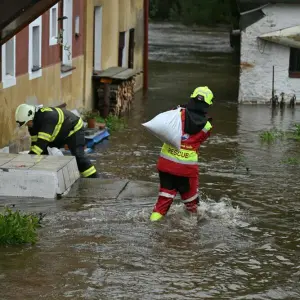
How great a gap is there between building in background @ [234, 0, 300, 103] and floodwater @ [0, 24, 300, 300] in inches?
349

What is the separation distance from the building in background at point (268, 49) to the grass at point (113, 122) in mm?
5450

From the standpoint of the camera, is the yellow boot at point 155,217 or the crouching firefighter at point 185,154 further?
the yellow boot at point 155,217

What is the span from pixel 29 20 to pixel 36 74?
5.52m

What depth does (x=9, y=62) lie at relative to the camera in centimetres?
1522

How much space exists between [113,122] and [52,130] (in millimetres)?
8495

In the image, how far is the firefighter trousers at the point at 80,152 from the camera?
1288 cm

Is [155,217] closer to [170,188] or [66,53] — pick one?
[170,188]

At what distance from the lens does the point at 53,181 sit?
1124 centimetres

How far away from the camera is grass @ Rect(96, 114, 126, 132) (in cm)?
2023

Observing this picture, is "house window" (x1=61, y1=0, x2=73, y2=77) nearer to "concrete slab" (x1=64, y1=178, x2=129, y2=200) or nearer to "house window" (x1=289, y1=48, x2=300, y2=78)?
"concrete slab" (x1=64, y1=178, x2=129, y2=200)

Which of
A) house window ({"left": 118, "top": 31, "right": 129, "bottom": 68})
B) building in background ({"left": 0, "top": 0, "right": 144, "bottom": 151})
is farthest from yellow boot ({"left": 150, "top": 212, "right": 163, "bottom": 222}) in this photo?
house window ({"left": 118, "top": 31, "right": 129, "bottom": 68})

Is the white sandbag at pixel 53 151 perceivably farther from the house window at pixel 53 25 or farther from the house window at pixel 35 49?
the house window at pixel 53 25

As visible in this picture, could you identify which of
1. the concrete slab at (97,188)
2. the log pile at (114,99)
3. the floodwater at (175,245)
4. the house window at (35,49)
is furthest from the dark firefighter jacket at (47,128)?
the log pile at (114,99)

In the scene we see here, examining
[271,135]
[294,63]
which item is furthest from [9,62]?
→ [294,63]
